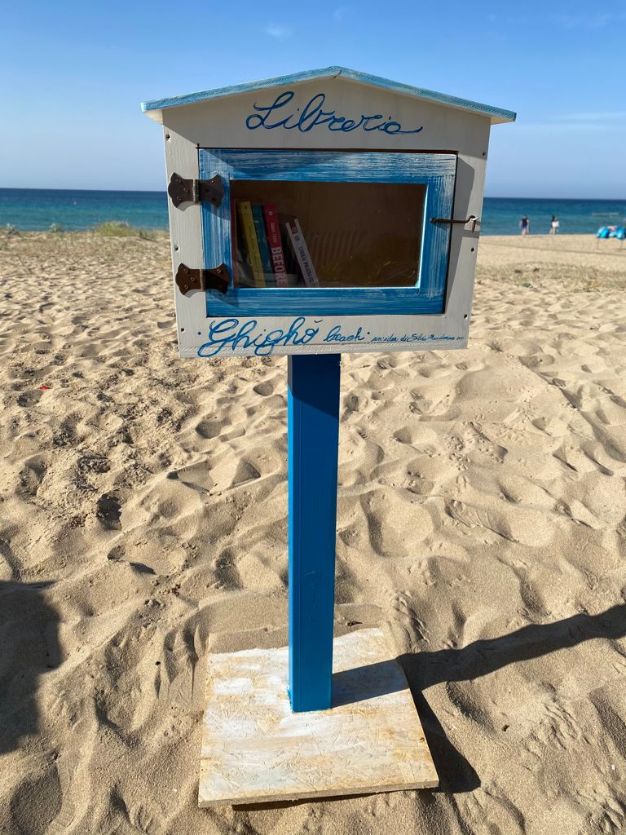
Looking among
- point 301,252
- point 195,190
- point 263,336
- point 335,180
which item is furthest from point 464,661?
Result: point 195,190

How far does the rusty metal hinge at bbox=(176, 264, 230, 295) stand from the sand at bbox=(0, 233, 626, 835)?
4.47 feet

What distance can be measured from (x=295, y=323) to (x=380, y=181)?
0.38 metres

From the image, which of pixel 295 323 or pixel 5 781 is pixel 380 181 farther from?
pixel 5 781

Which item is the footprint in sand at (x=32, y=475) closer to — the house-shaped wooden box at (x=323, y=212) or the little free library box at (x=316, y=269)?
the little free library box at (x=316, y=269)

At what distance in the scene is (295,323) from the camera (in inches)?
59.1

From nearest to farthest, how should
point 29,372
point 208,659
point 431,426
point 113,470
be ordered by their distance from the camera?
point 208,659 < point 113,470 < point 431,426 < point 29,372

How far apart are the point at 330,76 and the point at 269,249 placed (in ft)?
1.33

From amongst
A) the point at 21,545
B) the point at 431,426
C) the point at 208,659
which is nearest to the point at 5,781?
the point at 208,659

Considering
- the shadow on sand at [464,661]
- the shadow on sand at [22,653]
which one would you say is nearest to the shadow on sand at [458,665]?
the shadow on sand at [464,661]

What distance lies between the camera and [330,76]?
4.40ft

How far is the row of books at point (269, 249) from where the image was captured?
1.52 metres

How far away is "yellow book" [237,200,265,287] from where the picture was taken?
59.5 inches

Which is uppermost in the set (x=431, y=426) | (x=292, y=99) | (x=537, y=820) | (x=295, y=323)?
(x=292, y=99)

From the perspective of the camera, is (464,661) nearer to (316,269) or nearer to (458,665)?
(458,665)
